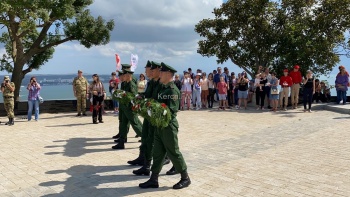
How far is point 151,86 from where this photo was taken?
6.66 meters

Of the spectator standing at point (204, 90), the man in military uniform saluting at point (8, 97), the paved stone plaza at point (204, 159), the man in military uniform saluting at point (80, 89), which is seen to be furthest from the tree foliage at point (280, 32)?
the man in military uniform saluting at point (8, 97)

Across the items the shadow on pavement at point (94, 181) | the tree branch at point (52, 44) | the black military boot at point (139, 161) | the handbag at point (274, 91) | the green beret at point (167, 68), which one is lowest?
the shadow on pavement at point (94, 181)

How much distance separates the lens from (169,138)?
5539 millimetres

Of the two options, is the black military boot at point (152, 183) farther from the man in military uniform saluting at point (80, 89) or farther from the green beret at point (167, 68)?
the man in military uniform saluting at point (80, 89)

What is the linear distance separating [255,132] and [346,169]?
394cm

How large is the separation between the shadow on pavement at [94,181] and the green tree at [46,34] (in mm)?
8902

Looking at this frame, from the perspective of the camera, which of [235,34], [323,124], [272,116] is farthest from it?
[235,34]

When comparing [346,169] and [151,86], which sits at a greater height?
[151,86]

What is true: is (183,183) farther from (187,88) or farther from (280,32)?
(280,32)

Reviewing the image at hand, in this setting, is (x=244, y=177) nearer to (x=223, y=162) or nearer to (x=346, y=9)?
(x=223, y=162)

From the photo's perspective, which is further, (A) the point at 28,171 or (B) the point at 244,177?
(A) the point at 28,171

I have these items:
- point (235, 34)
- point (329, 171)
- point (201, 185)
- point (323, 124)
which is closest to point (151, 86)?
point (201, 185)

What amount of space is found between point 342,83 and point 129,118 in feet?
36.0

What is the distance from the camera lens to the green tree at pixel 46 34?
47.2 feet
